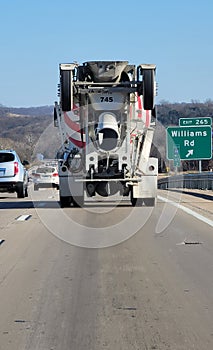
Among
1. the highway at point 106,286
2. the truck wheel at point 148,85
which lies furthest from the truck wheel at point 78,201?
the highway at point 106,286

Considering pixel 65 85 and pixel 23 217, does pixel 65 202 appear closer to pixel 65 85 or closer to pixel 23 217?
pixel 23 217

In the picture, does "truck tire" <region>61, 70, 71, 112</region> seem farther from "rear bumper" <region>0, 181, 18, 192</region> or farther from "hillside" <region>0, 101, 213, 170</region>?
"rear bumper" <region>0, 181, 18, 192</region>

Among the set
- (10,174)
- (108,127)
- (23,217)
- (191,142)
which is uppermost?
(191,142)

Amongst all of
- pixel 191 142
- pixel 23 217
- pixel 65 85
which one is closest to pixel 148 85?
pixel 65 85

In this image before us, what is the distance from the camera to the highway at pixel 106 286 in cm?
643

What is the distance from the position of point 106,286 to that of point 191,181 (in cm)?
3089

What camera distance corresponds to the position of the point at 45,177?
36.9m

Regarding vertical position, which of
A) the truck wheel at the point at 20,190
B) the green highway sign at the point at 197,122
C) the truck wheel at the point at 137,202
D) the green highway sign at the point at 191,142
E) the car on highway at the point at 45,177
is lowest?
the truck wheel at the point at 137,202

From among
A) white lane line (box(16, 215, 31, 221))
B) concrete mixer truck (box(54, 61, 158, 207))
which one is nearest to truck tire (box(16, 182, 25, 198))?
concrete mixer truck (box(54, 61, 158, 207))

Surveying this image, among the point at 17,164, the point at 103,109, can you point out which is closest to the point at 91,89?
the point at 103,109

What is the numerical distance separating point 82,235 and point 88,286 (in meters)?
5.32

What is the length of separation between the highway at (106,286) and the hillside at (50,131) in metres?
5.18

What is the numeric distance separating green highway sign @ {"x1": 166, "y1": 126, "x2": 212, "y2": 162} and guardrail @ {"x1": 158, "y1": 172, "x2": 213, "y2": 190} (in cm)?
115

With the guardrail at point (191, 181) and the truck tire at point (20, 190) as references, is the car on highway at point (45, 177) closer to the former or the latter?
the truck tire at point (20, 190)
